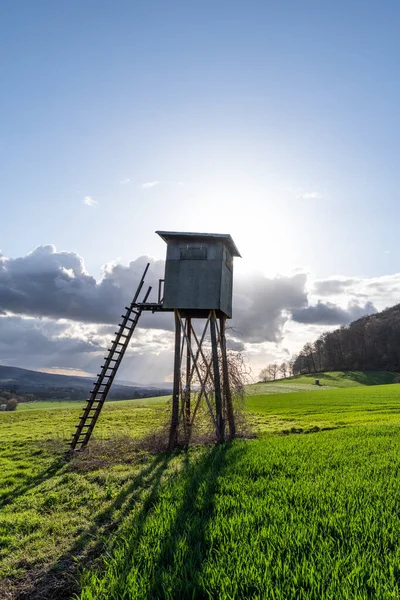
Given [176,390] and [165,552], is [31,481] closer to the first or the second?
[176,390]

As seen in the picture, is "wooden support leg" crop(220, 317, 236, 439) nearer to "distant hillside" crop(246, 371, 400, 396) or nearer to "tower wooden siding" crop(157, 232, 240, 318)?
"tower wooden siding" crop(157, 232, 240, 318)

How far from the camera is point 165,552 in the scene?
4602 millimetres

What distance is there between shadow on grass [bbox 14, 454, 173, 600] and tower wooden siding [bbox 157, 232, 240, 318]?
8323mm

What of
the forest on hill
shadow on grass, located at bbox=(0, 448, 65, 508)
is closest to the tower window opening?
shadow on grass, located at bbox=(0, 448, 65, 508)

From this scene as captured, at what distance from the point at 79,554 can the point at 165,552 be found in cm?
205

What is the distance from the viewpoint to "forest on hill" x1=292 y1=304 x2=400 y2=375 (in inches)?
4033

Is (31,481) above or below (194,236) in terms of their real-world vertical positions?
below

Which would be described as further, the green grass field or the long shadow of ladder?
the long shadow of ladder

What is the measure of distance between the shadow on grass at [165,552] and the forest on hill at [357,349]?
10756cm

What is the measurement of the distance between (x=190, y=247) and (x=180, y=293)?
2206 mm

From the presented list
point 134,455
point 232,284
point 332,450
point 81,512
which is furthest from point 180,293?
point 81,512

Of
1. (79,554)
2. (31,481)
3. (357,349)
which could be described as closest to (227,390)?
(31,481)

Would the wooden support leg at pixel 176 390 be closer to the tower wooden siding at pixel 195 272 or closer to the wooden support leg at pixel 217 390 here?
the tower wooden siding at pixel 195 272

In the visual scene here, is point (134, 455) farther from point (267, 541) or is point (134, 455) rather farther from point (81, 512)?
point (267, 541)
